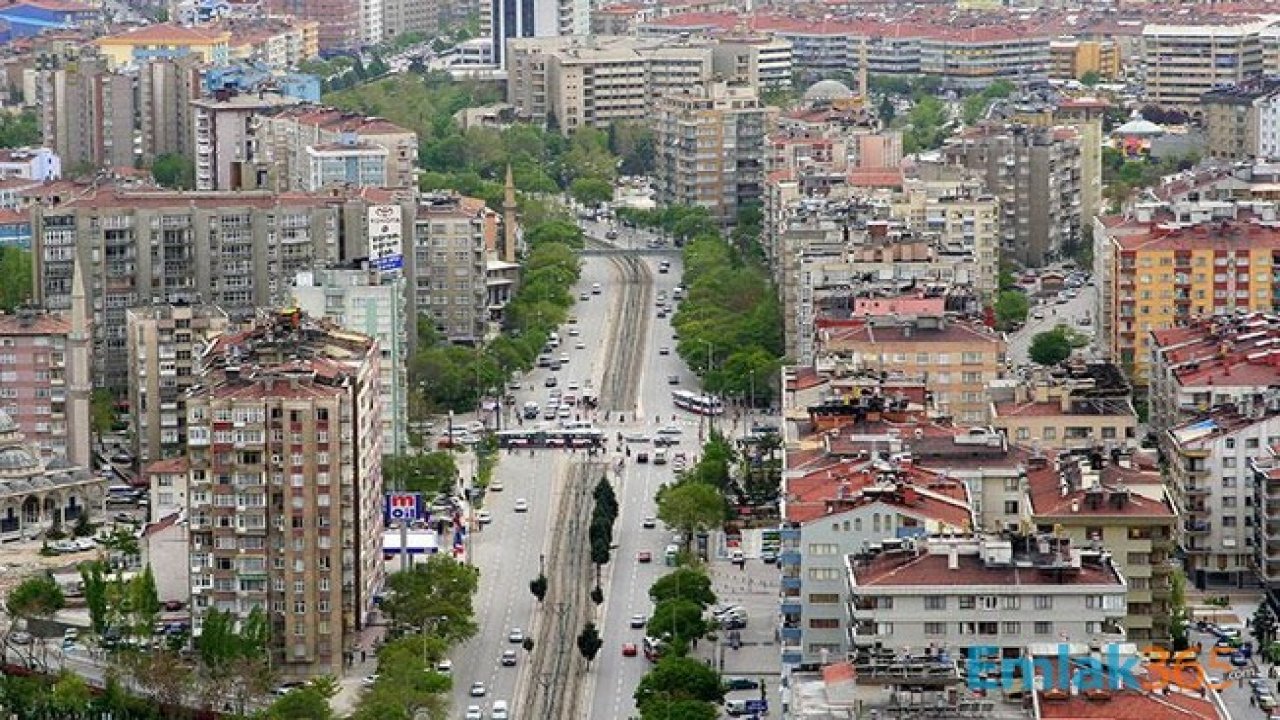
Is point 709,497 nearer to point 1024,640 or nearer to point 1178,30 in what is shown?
point 1024,640

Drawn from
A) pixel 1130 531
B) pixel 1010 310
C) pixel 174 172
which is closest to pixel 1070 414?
pixel 1130 531

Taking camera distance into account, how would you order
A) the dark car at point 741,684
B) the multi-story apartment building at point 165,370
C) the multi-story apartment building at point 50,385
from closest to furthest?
the dark car at point 741,684, the multi-story apartment building at point 50,385, the multi-story apartment building at point 165,370

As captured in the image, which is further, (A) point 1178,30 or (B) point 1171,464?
(A) point 1178,30

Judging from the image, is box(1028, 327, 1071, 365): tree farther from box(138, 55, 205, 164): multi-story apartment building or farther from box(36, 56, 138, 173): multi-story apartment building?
box(36, 56, 138, 173): multi-story apartment building

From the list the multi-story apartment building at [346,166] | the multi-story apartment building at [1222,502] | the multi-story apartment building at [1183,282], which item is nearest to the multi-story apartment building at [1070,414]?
the multi-story apartment building at [1222,502]

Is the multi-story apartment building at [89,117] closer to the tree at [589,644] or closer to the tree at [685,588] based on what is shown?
the tree at [685,588]

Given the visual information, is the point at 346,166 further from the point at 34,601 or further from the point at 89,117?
the point at 34,601

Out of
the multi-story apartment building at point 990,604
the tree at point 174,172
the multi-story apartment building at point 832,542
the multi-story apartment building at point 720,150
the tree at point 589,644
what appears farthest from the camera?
the tree at point 174,172

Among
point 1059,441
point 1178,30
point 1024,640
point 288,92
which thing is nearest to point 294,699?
point 1024,640
